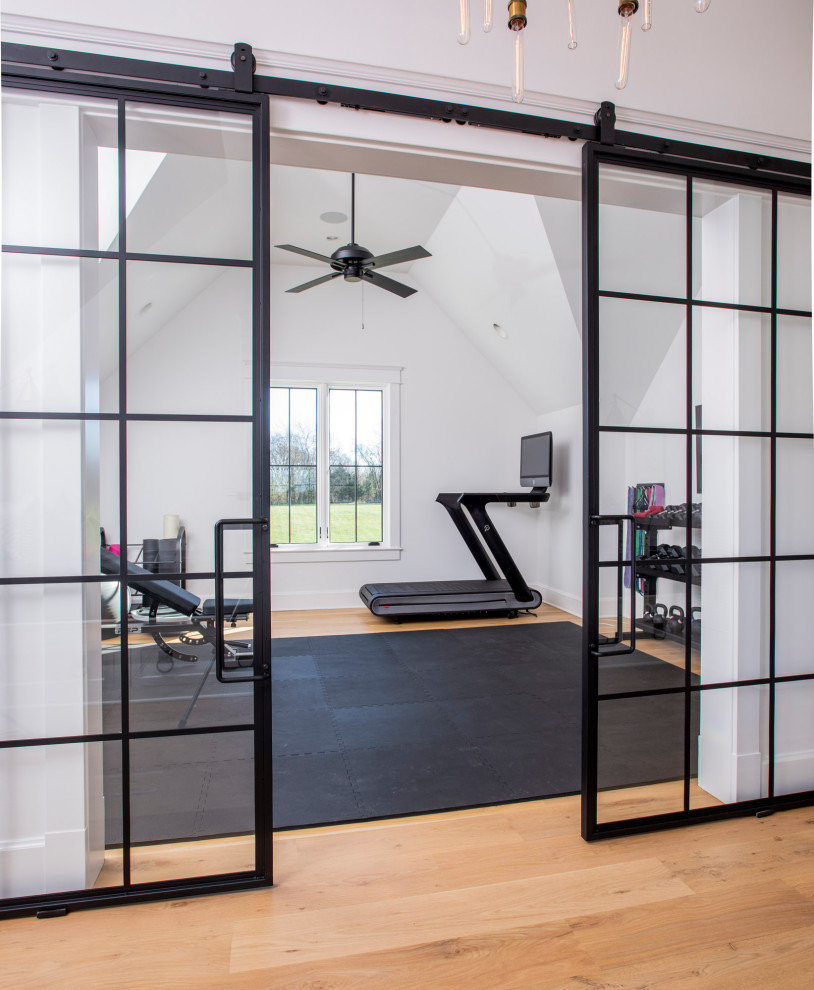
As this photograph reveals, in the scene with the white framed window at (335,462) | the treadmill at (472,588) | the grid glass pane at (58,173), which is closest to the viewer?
the grid glass pane at (58,173)

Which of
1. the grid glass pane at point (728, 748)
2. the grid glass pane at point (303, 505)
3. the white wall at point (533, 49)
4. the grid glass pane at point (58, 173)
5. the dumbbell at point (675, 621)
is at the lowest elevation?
the grid glass pane at point (728, 748)

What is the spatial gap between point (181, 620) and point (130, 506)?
14.5 inches

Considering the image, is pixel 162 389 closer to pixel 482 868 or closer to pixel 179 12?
pixel 179 12

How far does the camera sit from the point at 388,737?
3166mm

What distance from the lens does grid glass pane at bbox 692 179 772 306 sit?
2346 mm

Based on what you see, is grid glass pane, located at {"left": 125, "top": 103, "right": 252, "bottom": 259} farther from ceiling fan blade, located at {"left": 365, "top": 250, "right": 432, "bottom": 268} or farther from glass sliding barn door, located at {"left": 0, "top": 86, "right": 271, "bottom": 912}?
ceiling fan blade, located at {"left": 365, "top": 250, "right": 432, "bottom": 268}

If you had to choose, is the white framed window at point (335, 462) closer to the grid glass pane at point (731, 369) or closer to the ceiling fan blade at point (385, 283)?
the ceiling fan blade at point (385, 283)

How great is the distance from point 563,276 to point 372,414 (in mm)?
2601

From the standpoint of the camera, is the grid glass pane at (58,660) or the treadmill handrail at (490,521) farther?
the treadmill handrail at (490,521)

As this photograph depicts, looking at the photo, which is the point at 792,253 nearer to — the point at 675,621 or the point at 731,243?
the point at 731,243

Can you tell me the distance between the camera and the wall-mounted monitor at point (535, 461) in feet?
19.5

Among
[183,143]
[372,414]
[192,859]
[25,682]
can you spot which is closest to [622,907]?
[192,859]

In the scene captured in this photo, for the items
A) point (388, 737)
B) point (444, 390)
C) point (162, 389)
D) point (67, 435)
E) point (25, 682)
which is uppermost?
point (444, 390)

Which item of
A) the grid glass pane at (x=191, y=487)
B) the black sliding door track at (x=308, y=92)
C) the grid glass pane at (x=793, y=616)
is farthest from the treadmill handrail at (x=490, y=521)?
the grid glass pane at (x=191, y=487)
